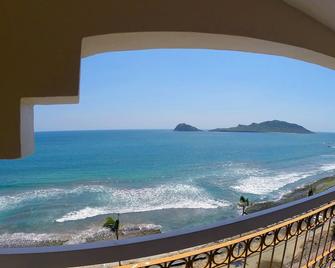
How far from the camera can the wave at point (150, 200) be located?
22.9m

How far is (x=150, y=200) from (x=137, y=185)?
5539mm

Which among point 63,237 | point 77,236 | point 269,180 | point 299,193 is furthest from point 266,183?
point 63,237

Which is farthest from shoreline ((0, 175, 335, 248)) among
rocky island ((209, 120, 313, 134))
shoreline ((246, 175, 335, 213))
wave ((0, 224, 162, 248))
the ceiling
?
rocky island ((209, 120, 313, 134))

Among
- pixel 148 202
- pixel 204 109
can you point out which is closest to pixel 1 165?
pixel 148 202

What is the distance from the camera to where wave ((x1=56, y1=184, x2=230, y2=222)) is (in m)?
22.9

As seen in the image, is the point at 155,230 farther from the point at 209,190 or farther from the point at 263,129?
the point at 263,129

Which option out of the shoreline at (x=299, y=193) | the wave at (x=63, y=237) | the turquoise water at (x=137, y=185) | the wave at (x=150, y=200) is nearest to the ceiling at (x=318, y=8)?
the wave at (x=63, y=237)

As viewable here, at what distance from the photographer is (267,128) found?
8075cm

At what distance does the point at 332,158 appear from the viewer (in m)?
43.6

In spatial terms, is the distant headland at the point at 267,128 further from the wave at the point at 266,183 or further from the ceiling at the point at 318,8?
the ceiling at the point at 318,8

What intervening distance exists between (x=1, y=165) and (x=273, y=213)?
40074 mm

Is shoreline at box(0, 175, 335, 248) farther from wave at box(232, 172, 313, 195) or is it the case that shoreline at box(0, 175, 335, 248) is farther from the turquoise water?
wave at box(232, 172, 313, 195)

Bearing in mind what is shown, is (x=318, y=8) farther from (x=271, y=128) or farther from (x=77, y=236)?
(x=271, y=128)

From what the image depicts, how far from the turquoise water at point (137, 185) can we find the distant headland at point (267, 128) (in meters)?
29.6
